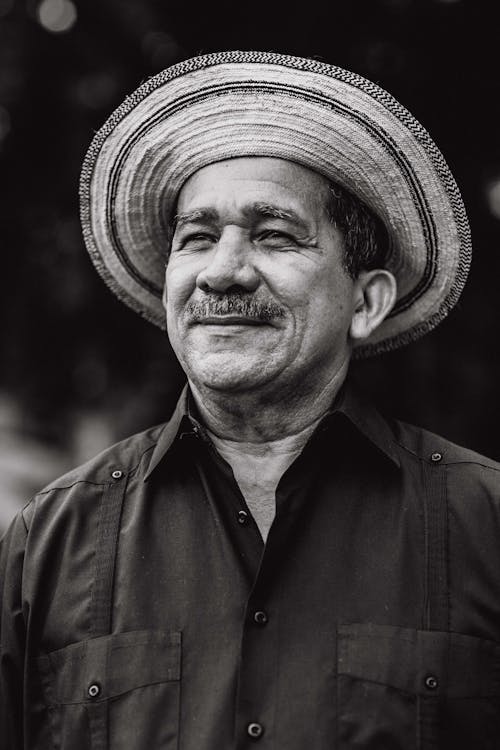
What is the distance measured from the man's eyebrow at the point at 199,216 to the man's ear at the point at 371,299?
470mm

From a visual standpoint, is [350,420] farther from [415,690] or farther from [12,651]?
[12,651]

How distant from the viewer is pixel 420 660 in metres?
2.12

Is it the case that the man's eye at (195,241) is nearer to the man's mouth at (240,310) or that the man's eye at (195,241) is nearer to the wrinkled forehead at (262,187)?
the wrinkled forehead at (262,187)

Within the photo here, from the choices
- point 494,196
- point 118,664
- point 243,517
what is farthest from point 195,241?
point 494,196

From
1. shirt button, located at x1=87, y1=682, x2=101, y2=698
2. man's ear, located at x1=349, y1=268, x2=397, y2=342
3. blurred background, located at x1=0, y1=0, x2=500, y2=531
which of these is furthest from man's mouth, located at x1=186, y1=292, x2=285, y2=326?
blurred background, located at x1=0, y1=0, x2=500, y2=531

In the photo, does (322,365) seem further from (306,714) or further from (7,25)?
(7,25)

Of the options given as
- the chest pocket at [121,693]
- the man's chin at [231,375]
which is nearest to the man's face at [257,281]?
the man's chin at [231,375]

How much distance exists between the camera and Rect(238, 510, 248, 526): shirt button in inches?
88.4

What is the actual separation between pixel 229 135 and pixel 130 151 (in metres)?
0.36

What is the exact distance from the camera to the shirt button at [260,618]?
213 centimetres

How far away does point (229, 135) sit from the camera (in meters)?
2.45

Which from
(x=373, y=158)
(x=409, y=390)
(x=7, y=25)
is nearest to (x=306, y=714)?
(x=373, y=158)

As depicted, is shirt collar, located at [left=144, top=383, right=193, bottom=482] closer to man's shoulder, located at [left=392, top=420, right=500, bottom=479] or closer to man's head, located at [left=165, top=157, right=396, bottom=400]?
man's head, located at [left=165, top=157, right=396, bottom=400]

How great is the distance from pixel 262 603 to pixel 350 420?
0.54 m
